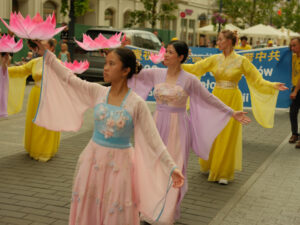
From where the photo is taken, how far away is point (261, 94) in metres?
7.61

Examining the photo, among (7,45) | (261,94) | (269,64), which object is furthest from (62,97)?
(269,64)

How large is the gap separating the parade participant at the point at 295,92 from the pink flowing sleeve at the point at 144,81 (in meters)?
4.82

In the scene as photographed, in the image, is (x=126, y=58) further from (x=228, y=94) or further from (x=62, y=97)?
(x=228, y=94)

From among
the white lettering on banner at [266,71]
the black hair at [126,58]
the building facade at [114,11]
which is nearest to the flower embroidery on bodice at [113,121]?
the black hair at [126,58]

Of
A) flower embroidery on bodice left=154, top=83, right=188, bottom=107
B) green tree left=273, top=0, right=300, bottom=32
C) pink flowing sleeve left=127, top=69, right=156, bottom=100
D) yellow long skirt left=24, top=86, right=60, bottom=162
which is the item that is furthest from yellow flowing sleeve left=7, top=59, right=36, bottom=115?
green tree left=273, top=0, right=300, bottom=32

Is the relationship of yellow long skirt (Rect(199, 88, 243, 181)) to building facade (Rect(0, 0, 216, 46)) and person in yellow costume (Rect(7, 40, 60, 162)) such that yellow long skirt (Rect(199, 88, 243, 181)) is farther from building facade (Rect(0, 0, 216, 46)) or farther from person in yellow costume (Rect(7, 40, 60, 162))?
building facade (Rect(0, 0, 216, 46))

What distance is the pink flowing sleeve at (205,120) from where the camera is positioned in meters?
5.64

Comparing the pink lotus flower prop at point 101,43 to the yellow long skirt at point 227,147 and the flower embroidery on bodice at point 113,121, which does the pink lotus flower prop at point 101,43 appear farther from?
the yellow long skirt at point 227,147

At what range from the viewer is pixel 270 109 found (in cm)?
779

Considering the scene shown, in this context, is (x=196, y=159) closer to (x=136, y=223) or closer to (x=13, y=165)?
(x=13, y=165)

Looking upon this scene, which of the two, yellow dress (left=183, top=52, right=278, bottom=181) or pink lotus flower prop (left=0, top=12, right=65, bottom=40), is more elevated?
pink lotus flower prop (left=0, top=12, right=65, bottom=40)

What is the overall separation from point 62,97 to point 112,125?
0.90 m

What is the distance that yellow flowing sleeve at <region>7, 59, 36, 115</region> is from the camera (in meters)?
7.63

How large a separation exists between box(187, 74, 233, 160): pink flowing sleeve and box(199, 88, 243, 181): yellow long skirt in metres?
1.18
